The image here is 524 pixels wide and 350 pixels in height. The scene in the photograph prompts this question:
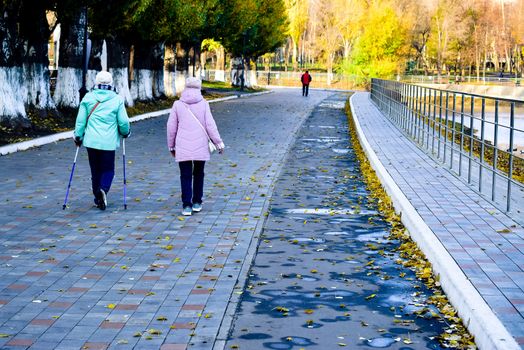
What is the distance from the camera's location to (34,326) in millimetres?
6750

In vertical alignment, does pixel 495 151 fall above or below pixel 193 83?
below

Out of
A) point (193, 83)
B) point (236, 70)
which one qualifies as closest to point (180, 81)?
point (236, 70)

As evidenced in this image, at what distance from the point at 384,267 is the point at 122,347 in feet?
11.2

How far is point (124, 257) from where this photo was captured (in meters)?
9.27

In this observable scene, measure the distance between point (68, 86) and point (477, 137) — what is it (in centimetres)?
1682

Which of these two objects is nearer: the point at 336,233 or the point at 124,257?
the point at 124,257

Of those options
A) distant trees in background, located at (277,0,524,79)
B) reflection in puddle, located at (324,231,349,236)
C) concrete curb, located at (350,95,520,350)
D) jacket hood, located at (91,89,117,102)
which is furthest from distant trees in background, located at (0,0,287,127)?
distant trees in background, located at (277,0,524,79)

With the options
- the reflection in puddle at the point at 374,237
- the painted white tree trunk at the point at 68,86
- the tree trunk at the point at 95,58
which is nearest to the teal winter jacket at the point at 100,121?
the reflection in puddle at the point at 374,237

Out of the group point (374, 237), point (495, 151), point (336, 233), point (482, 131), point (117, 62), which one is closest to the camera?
point (374, 237)

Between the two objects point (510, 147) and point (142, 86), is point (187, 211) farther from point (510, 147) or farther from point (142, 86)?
point (142, 86)

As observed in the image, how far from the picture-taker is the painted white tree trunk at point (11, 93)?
22875 mm

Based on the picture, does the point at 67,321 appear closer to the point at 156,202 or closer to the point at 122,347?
the point at 122,347

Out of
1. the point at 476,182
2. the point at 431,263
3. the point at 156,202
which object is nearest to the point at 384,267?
the point at 431,263

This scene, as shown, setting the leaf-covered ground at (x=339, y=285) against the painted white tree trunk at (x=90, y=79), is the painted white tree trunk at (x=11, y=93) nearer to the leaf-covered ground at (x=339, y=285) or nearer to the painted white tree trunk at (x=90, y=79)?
the painted white tree trunk at (x=90, y=79)
